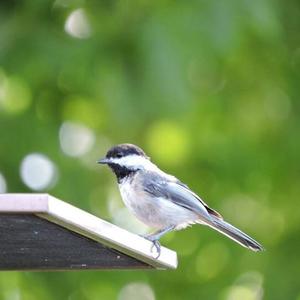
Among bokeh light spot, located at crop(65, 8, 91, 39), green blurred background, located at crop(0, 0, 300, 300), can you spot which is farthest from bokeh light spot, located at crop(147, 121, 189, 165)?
bokeh light spot, located at crop(65, 8, 91, 39)

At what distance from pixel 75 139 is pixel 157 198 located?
5.79 ft

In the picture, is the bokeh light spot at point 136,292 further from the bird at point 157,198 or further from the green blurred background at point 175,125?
the bird at point 157,198

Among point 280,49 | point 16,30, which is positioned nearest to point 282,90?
point 280,49

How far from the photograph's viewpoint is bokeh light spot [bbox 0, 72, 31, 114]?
6090 mm

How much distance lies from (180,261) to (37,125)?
1505mm

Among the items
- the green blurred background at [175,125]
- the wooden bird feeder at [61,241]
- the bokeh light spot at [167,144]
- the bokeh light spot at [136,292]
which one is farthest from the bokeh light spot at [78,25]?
the bokeh light spot at [136,292]

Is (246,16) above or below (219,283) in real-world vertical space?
above

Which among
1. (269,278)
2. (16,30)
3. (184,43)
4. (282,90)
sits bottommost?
(269,278)

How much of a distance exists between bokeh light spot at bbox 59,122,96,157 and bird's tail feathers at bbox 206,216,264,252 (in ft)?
5.10

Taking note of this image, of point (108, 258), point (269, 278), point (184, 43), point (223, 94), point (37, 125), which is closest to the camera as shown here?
point (108, 258)

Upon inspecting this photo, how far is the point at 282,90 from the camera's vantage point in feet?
21.9

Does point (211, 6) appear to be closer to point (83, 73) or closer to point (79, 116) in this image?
point (83, 73)

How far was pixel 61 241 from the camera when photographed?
329cm

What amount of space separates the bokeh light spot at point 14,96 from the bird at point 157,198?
1.21 metres
